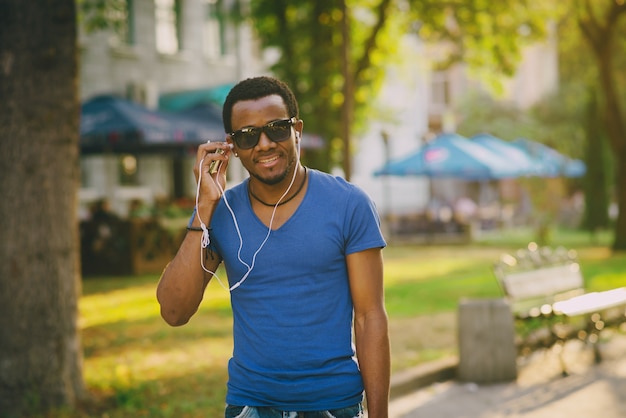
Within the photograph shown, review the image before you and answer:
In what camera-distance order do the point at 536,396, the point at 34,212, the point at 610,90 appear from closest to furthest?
the point at 34,212 < the point at 536,396 < the point at 610,90

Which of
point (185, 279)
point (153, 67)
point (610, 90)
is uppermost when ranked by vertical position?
point (153, 67)

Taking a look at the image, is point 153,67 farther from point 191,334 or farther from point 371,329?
point 371,329

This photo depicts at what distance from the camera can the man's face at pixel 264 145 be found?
318cm

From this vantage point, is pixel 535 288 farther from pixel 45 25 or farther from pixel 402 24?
pixel 402 24

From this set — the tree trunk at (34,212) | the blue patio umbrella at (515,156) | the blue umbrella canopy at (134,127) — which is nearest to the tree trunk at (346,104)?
the tree trunk at (34,212)

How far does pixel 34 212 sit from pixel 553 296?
19.5 feet

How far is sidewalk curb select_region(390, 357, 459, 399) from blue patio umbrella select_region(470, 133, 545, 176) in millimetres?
18188

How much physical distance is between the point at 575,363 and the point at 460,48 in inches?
538

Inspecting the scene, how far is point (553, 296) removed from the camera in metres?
10.8

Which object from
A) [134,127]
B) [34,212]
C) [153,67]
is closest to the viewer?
[34,212]

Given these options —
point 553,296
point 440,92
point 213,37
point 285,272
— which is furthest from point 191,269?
point 440,92

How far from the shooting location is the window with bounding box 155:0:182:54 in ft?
87.4

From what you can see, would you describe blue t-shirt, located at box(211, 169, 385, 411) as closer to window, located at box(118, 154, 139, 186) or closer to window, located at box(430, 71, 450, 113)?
window, located at box(118, 154, 139, 186)

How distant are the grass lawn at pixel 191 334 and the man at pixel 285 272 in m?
4.27
